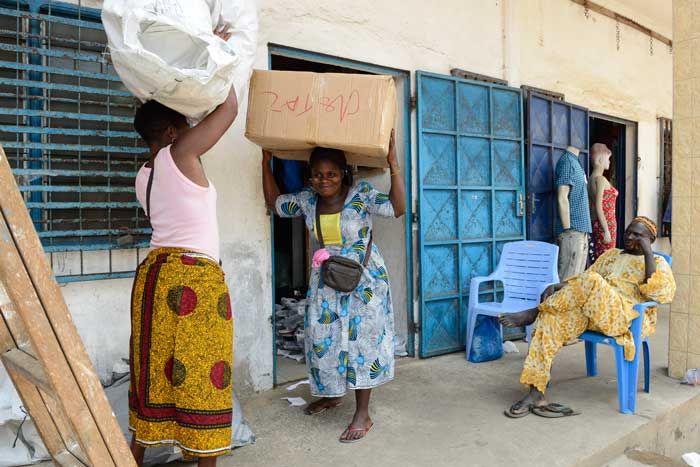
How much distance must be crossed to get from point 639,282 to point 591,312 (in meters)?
0.49

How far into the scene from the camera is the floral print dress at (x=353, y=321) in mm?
2852

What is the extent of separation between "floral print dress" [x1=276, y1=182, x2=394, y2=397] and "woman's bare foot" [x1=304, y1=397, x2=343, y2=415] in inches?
9.4

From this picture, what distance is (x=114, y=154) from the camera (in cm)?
279

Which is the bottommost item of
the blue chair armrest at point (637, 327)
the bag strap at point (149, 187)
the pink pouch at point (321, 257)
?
the blue chair armrest at point (637, 327)

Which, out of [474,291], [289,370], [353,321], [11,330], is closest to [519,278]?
[474,291]

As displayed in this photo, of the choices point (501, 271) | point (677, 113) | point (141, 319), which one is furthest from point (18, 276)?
point (677, 113)

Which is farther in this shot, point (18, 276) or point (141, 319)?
point (141, 319)

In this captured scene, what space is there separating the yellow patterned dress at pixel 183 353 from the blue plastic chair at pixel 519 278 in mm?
2568

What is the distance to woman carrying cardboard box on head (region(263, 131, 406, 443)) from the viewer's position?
2.81 m

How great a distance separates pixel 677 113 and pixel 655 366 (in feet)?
6.12

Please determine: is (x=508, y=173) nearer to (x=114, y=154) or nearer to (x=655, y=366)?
(x=655, y=366)

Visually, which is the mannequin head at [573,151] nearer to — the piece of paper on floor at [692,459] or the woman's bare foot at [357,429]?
the piece of paper on floor at [692,459]

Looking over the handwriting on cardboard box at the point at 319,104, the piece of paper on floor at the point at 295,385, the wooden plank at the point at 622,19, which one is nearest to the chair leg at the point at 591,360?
the piece of paper on floor at the point at 295,385

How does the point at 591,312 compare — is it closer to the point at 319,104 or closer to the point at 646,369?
the point at 646,369
